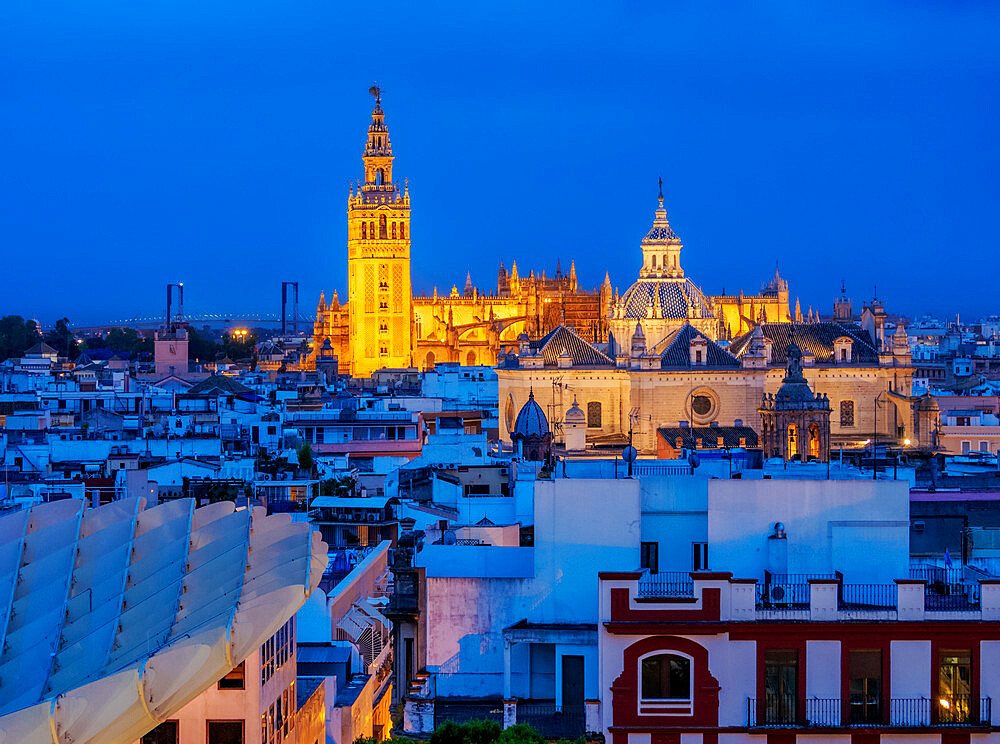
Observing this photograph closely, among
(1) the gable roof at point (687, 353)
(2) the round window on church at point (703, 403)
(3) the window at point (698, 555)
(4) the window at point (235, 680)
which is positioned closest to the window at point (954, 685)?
(3) the window at point (698, 555)

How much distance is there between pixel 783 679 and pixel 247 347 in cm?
15006

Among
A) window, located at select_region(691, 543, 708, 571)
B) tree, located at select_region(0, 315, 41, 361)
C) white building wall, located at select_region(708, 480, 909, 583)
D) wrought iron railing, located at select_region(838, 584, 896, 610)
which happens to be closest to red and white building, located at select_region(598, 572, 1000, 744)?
wrought iron railing, located at select_region(838, 584, 896, 610)

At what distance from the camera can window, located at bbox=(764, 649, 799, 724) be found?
57.0ft

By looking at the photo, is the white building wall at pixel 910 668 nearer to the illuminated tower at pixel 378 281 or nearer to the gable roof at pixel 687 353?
the gable roof at pixel 687 353

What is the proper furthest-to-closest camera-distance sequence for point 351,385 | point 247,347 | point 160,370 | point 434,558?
1. point 247,347
2. point 160,370
3. point 351,385
4. point 434,558

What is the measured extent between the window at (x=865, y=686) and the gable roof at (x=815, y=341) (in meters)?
49.9

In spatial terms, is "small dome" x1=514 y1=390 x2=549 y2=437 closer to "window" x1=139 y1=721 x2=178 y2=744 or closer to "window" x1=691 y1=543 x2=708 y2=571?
"window" x1=691 y1=543 x2=708 y2=571

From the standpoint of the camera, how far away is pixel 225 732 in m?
16.7

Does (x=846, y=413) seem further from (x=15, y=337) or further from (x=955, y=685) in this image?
(x=15, y=337)

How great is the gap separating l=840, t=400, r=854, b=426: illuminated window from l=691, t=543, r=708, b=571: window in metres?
48.3

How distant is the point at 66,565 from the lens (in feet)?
55.8

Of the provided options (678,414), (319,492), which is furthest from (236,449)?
(678,414)

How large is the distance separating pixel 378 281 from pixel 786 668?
311 ft

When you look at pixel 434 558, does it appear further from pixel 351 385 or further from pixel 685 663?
pixel 351 385
